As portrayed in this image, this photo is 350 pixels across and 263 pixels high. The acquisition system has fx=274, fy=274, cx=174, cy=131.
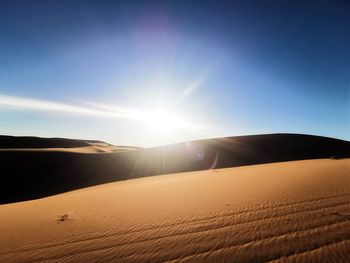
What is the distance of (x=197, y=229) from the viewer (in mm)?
8008

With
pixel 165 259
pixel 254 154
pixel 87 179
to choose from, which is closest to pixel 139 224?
pixel 165 259

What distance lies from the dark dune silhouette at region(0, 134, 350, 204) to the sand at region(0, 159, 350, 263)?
20512mm

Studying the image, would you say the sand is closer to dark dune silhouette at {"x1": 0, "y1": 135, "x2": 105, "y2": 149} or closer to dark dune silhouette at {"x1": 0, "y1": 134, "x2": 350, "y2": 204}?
dark dune silhouette at {"x1": 0, "y1": 134, "x2": 350, "y2": 204}

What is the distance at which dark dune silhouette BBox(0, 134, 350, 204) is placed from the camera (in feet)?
104

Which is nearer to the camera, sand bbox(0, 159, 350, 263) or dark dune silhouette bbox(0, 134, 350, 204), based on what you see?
sand bbox(0, 159, 350, 263)

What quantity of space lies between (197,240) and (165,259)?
1.19m

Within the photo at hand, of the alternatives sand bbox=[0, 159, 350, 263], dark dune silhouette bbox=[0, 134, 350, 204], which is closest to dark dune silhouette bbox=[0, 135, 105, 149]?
dark dune silhouette bbox=[0, 134, 350, 204]

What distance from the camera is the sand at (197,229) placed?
6.28 meters

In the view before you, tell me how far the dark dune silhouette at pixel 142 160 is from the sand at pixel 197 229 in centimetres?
2051

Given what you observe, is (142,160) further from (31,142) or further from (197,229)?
(31,142)

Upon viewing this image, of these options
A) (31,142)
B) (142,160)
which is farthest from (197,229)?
(31,142)

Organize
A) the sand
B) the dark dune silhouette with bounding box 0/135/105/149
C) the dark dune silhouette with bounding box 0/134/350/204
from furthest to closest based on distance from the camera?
the dark dune silhouette with bounding box 0/135/105/149, the dark dune silhouette with bounding box 0/134/350/204, the sand

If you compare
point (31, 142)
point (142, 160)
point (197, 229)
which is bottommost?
point (197, 229)

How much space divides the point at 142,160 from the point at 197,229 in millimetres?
31372
